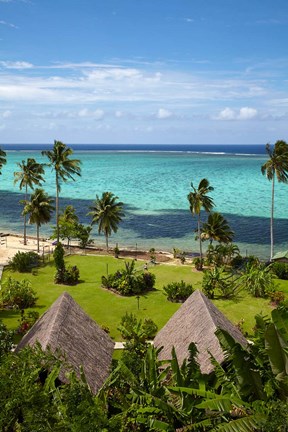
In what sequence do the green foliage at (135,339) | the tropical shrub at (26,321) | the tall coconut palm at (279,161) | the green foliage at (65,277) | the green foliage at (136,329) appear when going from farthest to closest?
the tall coconut palm at (279,161) < the green foliage at (65,277) < the tropical shrub at (26,321) < the green foliage at (136,329) < the green foliage at (135,339)

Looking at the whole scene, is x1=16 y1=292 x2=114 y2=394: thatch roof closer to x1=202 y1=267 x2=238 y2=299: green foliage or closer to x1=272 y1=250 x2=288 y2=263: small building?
x1=202 y1=267 x2=238 y2=299: green foliage

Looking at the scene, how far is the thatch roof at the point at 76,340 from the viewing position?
64.0ft

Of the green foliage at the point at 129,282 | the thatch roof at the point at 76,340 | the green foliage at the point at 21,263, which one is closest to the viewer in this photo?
the thatch roof at the point at 76,340

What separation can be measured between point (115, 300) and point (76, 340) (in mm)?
14737

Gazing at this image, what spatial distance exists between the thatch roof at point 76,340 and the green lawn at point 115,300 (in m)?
5.51

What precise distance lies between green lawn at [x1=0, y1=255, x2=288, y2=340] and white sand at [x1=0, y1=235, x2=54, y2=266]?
787 cm

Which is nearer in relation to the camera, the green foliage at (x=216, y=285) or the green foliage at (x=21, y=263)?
the green foliage at (x=216, y=285)

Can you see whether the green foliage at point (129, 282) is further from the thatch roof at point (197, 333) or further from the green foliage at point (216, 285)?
the thatch roof at point (197, 333)

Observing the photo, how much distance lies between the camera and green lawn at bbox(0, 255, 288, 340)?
32094 millimetres

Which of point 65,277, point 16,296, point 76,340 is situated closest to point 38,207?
point 65,277

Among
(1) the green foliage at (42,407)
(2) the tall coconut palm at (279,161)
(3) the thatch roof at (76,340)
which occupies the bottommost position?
(3) the thatch roof at (76,340)

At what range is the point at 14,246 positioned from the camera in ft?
192

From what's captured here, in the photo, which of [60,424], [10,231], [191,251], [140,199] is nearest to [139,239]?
[191,251]

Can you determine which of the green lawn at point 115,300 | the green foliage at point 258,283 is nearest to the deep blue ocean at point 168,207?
the green lawn at point 115,300
